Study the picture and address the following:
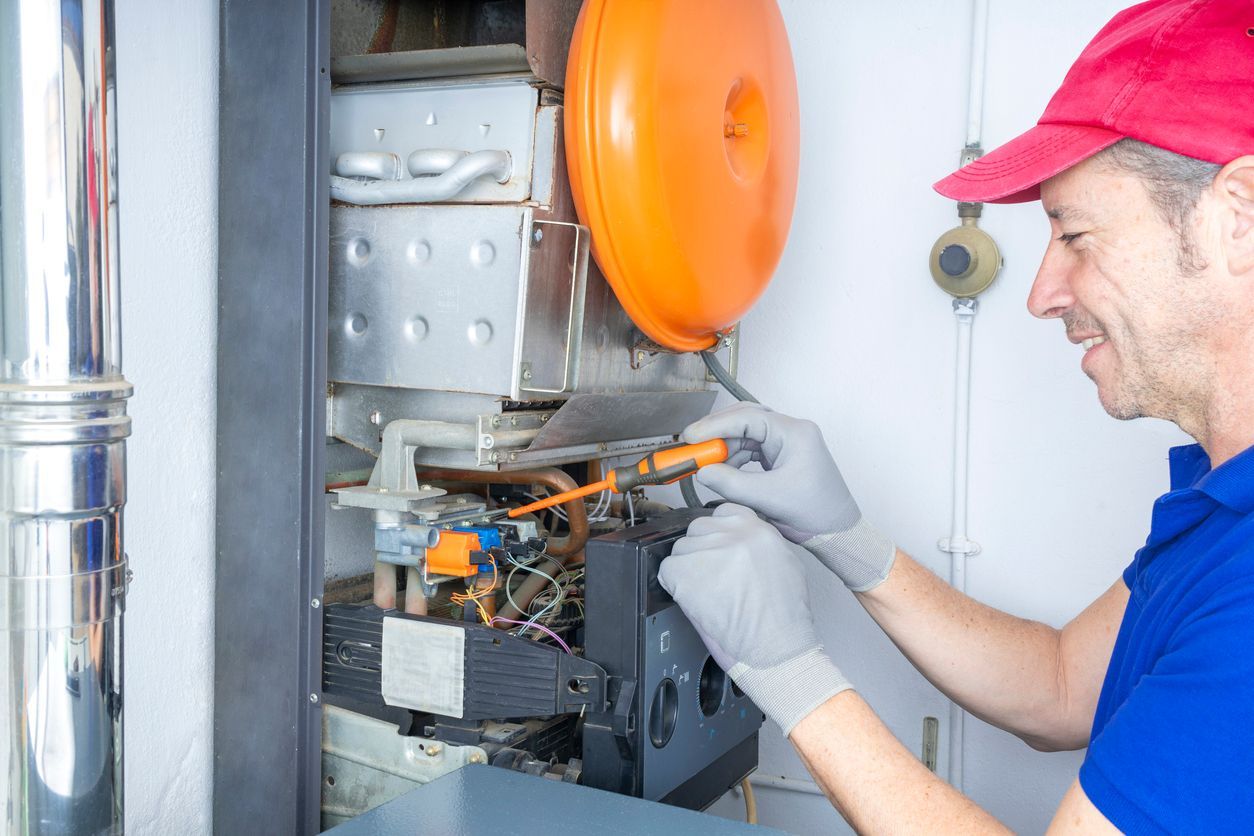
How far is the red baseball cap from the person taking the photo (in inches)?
33.0

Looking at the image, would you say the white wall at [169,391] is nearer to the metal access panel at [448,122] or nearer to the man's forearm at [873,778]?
the metal access panel at [448,122]

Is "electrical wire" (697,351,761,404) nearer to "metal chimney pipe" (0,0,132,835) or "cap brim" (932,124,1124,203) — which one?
"cap brim" (932,124,1124,203)

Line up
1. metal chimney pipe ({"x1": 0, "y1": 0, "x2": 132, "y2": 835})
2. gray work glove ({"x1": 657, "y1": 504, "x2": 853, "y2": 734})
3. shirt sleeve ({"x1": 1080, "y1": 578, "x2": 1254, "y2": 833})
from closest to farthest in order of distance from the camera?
shirt sleeve ({"x1": 1080, "y1": 578, "x2": 1254, "y2": 833}) < metal chimney pipe ({"x1": 0, "y1": 0, "x2": 132, "y2": 835}) < gray work glove ({"x1": 657, "y1": 504, "x2": 853, "y2": 734})

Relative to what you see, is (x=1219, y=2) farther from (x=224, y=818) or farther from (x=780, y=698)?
(x=224, y=818)

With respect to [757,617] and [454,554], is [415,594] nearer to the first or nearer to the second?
[454,554]

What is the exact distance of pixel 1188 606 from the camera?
85cm

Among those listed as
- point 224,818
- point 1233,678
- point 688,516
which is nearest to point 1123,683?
point 1233,678

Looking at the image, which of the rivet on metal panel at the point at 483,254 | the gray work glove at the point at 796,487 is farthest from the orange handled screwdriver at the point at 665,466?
the rivet on metal panel at the point at 483,254

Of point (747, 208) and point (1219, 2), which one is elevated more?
point (1219, 2)

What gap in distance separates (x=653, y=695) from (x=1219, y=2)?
0.84 metres

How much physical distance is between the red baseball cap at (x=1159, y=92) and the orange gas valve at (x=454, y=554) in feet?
2.19

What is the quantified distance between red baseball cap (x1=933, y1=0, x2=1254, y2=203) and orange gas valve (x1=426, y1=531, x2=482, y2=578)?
26.3 inches

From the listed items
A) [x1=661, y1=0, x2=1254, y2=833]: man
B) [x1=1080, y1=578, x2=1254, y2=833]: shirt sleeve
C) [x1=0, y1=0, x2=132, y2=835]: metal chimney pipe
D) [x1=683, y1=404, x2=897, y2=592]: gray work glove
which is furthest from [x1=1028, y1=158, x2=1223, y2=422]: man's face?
[x1=0, y1=0, x2=132, y2=835]: metal chimney pipe

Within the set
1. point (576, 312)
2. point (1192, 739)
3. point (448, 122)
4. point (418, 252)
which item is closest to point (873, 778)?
Answer: point (1192, 739)
